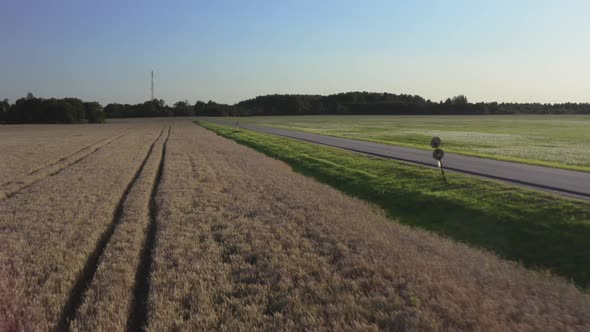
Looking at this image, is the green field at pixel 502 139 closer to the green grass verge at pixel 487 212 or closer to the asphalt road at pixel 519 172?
the asphalt road at pixel 519 172

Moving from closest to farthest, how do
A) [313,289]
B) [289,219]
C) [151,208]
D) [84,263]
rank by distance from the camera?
[313,289]
[84,263]
[289,219]
[151,208]

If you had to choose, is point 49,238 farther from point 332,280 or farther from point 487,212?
point 487,212

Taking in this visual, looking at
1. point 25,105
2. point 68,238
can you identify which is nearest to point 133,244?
point 68,238

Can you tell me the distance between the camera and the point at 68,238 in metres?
9.43

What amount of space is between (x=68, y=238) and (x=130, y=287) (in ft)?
11.3

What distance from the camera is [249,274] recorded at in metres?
7.24

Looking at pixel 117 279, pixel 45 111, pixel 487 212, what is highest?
pixel 45 111

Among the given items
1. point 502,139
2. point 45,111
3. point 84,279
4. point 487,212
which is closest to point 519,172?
point 487,212

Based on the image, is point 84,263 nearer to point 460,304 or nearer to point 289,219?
point 289,219

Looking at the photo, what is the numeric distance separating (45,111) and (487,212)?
445 feet

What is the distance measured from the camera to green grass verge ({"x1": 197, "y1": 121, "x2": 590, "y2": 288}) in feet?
31.9

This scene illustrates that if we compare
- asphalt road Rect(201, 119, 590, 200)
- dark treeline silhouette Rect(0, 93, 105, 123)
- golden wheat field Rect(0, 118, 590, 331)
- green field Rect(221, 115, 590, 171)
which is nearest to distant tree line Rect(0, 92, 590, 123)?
dark treeline silhouette Rect(0, 93, 105, 123)

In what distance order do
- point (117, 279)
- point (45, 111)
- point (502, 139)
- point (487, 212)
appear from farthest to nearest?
1. point (45, 111)
2. point (502, 139)
3. point (487, 212)
4. point (117, 279)

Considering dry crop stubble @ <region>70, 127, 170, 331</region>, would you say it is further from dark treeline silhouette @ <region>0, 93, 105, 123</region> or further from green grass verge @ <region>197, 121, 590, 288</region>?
dark treeline silhouette @ <region>0, 93, 105, 123</region>
